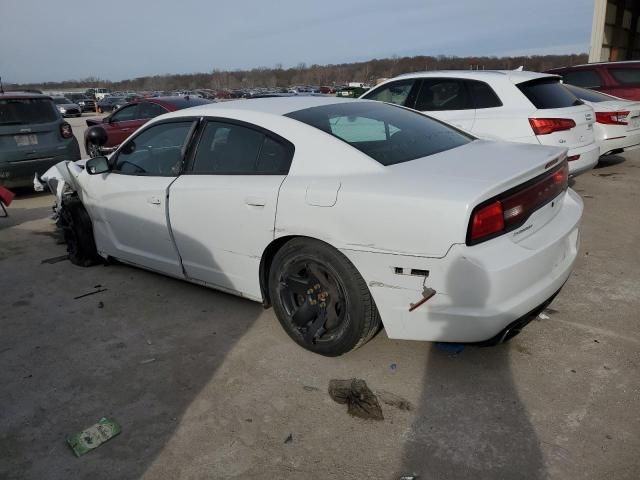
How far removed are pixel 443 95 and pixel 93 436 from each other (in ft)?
18.5

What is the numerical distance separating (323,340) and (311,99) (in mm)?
1834

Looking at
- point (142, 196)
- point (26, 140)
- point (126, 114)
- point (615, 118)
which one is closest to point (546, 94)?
point (615, 118)

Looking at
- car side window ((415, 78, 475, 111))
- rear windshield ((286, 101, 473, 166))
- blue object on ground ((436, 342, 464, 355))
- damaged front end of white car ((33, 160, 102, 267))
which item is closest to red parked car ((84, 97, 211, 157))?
car side window ((415, 78, 475, 111))

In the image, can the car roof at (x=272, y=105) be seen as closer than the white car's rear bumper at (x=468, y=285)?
No

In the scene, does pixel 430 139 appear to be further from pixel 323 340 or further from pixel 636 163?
pixel 636 163

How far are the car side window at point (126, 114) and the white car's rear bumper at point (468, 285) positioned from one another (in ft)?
30.8

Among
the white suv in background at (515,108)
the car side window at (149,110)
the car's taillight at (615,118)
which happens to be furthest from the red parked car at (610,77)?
the car side window at (149,110)

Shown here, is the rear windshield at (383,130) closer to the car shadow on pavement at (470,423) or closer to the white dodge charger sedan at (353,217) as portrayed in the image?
the white dodge charger sedan at (353,217)

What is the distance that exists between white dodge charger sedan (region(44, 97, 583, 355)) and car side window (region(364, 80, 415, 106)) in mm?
3194

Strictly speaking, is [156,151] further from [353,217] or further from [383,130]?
[353,217]

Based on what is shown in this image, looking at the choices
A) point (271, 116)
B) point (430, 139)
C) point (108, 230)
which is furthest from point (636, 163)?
point (108, 230)

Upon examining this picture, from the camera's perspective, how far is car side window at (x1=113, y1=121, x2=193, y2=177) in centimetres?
386

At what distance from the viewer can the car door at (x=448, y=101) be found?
247 inches

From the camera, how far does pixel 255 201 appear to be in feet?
10.3
